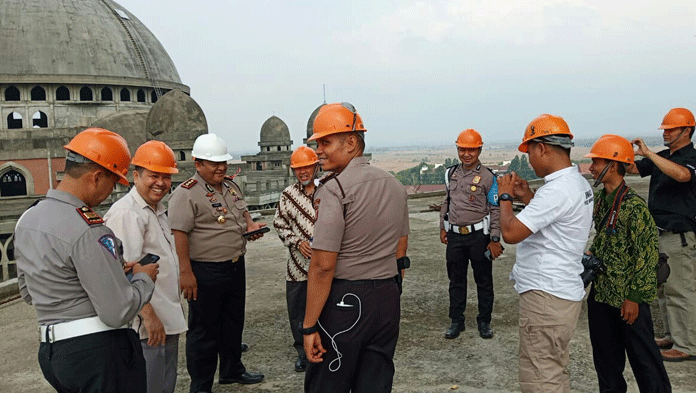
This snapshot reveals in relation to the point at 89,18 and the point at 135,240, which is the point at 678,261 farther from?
the point at 89,18

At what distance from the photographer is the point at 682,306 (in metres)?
4.55

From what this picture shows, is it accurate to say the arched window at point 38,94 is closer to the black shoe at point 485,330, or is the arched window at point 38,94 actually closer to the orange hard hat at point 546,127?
the black shoe at point 485,330

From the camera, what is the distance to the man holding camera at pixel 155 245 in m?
3.23

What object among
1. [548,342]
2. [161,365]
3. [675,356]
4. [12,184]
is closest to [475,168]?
[675,356]

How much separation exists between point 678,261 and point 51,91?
4121cm

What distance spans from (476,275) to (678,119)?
7.79 feet

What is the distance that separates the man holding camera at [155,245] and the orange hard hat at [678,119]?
422 centimetres

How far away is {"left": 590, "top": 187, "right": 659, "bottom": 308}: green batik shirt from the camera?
11.1ft

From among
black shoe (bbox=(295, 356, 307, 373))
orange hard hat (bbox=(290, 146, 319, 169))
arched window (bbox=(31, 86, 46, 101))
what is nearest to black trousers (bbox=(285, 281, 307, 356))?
black shoe (bbox=(295, 356, 307, 373))

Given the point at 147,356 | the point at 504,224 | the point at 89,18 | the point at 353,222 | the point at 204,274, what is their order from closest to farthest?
the point at 353,222, the point at 504,224, the point at 147,356, the point at 204,274, the point at 89,18

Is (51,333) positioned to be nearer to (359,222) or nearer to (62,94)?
(359,222)

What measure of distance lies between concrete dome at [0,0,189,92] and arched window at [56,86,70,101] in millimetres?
815

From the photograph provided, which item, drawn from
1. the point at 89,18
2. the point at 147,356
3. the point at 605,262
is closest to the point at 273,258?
the point at 147,356

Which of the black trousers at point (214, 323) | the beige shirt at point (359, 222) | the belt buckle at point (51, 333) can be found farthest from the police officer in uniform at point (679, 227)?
the belt buckle at point (51, 333)
